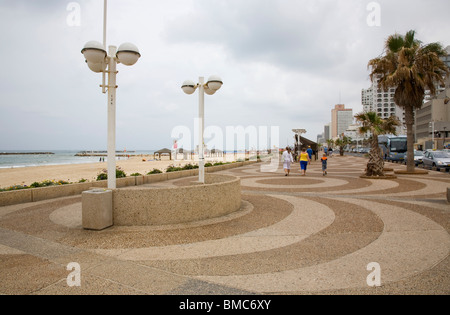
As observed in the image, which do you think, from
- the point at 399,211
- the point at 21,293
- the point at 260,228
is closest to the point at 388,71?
the point at 399,211

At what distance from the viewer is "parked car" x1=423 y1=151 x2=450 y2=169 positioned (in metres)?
19.4

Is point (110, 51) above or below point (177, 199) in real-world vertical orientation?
above

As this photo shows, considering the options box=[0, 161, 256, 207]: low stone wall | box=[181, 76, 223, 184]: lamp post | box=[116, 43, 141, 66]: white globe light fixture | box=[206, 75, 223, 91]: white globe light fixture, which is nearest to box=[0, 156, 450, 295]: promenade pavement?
box=[0, 161, 256, 207]: low stone wall

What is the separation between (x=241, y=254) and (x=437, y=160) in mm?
22363

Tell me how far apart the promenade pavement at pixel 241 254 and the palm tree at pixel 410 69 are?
12.9 metres

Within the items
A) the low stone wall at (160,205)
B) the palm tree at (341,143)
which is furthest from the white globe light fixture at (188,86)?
the palm tree at (341,143)

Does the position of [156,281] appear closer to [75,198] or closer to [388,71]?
[75,198]

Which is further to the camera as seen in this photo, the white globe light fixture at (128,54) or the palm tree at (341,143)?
the palm tree at (341,143)

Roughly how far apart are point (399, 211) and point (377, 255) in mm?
3606

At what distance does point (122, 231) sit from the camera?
5.42m

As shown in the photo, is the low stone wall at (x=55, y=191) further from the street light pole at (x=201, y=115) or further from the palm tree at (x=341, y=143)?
the palm tree at (x=341, y=143)

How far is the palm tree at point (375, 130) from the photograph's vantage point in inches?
598

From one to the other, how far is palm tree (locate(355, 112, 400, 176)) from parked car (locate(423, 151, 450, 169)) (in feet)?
15.8

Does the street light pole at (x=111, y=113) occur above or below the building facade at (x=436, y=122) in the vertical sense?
below
